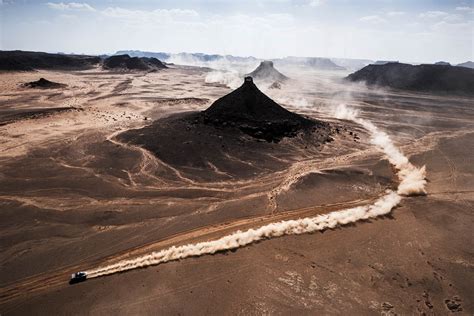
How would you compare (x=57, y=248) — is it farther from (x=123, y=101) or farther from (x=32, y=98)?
(x=32, y=98)

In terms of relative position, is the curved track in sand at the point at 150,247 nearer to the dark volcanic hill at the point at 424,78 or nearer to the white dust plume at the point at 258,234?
the white dust plume at the point at 258,234

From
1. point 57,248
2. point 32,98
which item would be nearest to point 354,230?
point 57,248

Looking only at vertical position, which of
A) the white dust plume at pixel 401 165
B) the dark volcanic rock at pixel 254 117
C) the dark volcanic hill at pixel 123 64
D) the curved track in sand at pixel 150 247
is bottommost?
the curved track in sand at pixel 150 247

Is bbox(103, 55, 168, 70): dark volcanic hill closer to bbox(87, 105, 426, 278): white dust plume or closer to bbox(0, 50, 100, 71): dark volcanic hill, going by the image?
bbox(0, 50, 100, 71): dark volcanic hill

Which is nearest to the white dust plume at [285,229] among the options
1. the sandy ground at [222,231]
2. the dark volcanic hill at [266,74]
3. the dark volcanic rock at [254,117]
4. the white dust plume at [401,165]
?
the white dust plume at [401,165]

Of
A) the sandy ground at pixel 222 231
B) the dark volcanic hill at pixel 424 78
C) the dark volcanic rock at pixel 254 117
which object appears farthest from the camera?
the dark volcanic hill at pixel 424 78

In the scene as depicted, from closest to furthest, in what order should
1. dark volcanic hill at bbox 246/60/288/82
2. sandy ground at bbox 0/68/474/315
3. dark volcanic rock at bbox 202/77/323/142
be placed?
sandy ground at bbox 0/68/474/315, dark volcanic rock at bbox 202/77/323/142, dark volcanic hill at bbox 246/60/288/82

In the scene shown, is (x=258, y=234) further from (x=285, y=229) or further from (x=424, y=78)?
(x=424, y=78)

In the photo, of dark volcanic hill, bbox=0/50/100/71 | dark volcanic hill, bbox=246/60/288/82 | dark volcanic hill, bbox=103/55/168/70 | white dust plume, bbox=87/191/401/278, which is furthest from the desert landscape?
dark volcanic hill, bbox=103/55/168/70
